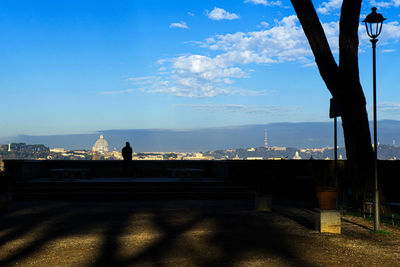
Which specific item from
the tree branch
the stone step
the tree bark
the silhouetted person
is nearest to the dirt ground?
the tree bark

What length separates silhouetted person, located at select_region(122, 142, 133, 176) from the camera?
2167 cm

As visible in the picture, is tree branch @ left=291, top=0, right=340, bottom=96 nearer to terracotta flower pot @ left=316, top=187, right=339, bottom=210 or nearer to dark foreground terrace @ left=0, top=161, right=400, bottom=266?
dark foreground terrace @ left=0, top=161, right=400, bottom=266

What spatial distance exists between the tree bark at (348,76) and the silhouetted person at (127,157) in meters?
10.7

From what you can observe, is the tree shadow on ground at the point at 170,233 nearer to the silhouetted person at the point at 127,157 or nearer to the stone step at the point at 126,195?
the stone step at the point at 126,195

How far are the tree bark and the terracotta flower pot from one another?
3.45 m

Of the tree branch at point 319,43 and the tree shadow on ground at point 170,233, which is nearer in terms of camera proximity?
the tree shadow on ground at point 170,233

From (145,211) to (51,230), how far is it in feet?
12.1

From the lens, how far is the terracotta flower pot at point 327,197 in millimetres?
9648

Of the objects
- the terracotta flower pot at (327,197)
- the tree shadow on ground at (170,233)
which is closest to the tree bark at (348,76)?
the tree shadow on ground at (170,233)

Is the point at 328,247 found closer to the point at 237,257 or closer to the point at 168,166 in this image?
the point at 237,257

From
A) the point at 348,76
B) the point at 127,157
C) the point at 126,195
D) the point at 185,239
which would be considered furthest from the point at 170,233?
the point at 127,157

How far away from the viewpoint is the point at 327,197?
380 inches

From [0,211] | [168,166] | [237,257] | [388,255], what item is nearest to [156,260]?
[237,257]

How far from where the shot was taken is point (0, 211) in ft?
43.5
